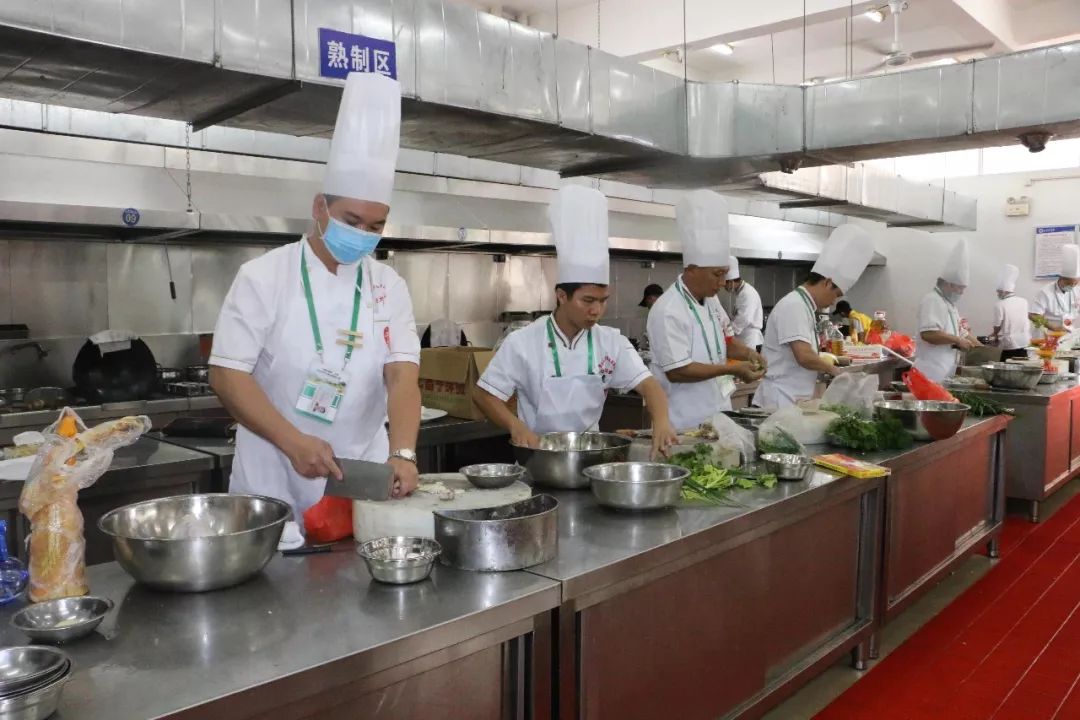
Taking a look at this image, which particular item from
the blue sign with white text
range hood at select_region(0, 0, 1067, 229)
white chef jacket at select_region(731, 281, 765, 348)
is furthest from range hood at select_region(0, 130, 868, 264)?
the blue sign with white text

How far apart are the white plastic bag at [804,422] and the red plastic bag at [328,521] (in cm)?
184

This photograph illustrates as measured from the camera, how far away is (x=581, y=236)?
3.29 m

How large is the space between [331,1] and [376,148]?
1166 mm

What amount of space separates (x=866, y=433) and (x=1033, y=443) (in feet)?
9.81

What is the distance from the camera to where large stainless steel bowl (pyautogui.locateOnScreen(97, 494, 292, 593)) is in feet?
5.21

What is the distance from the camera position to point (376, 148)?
235 centimetres

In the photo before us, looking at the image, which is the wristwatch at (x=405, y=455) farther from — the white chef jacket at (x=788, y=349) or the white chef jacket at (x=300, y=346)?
the white chef jacket at (x=788, y=349)

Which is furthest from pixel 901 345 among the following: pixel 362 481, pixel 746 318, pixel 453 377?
pixel 362 481

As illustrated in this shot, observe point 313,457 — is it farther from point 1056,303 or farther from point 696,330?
point 1056,303

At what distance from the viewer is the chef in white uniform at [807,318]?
180 inches

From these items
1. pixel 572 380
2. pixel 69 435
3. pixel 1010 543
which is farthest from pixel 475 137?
pixel 1010 543

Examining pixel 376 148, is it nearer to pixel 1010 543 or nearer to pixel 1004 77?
pixel 1004 77

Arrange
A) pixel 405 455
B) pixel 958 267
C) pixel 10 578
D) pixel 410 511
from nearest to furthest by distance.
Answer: pixel 10 578
pixel 410 511
pixel 405 455
pixel 958 267

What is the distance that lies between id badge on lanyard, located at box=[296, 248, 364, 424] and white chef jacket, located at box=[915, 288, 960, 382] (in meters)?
5.65
